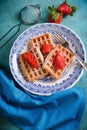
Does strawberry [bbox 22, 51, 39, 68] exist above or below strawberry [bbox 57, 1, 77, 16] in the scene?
below

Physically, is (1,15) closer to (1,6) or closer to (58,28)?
(1,6)

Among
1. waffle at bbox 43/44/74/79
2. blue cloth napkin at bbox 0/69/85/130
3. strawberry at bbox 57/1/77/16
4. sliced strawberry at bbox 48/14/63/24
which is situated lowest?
blue cloth napkin at bbox 0/69/85/130

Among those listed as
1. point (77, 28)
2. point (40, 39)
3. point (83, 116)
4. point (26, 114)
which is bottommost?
point (26, 114)

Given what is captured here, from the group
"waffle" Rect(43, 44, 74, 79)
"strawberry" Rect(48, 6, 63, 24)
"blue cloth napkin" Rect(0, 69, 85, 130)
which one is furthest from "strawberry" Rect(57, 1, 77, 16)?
"blue cloth napkin" Rect(0, 69, 85, 130)

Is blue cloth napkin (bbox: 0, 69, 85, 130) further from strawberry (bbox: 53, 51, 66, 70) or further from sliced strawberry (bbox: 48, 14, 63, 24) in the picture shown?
sliced strawberry (bbox: 48, 14, 63, 24)

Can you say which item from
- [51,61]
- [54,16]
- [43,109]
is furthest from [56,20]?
[43,109]

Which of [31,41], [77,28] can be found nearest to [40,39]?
[31,41]
